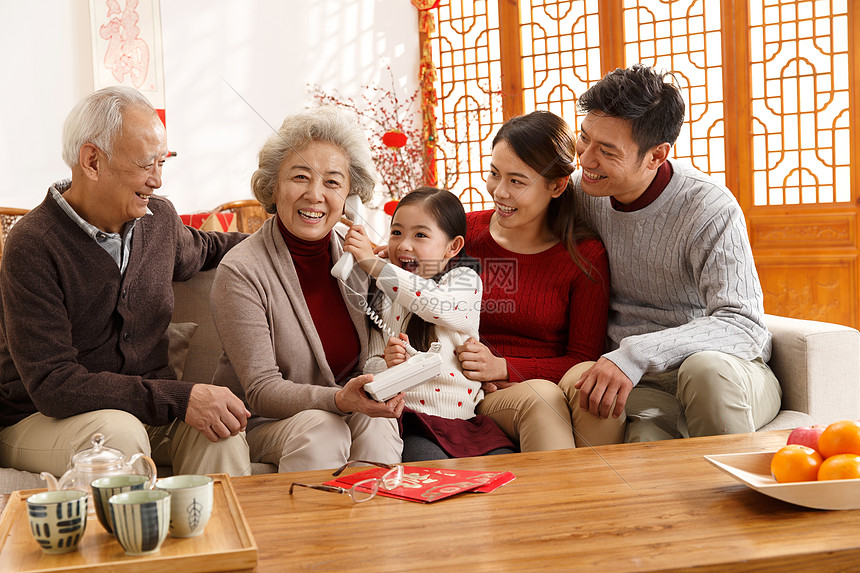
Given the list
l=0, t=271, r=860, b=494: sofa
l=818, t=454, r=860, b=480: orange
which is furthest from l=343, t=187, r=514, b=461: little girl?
l=818, t=454, r=860, b=480: orange

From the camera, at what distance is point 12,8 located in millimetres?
4137

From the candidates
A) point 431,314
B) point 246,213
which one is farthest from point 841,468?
point 246,213

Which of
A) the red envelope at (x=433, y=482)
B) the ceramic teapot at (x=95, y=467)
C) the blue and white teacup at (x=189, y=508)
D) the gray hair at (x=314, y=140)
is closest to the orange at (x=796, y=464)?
the red envelope at (x=433, y=482)

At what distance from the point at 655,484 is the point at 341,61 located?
15.2 ft

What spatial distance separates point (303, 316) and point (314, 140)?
1.52 ft

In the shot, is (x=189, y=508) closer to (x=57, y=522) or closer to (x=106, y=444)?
(x=57, y=522)

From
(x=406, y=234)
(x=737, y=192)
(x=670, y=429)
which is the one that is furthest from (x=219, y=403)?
(x=737, y=192)

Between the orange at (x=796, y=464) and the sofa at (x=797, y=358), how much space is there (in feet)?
2.53

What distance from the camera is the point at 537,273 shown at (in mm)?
2229

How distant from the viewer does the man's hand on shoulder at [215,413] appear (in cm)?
175

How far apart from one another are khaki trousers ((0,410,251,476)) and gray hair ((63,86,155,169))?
→ 0.62 metres

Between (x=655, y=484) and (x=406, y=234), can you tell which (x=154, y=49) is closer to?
(x=406, y=234)

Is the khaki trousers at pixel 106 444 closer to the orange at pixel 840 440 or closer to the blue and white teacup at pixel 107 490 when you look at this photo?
the blue and white teacup at pixel 107 490

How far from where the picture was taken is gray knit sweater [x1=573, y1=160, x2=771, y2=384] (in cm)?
201
